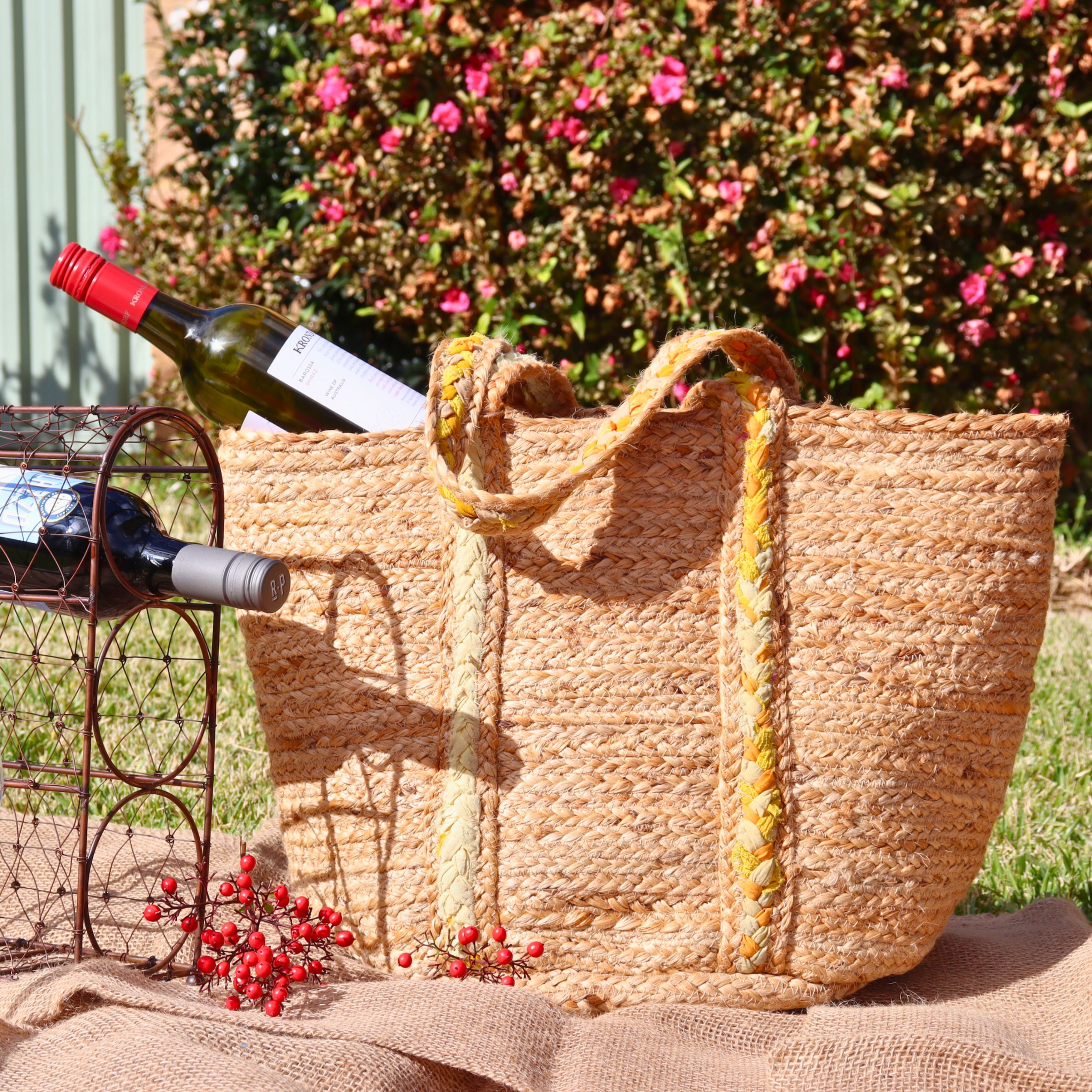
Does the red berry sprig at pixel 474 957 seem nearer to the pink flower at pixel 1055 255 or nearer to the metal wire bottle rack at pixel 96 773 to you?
the metal wire bottle rack at pixel 96 773

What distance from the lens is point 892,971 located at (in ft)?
3.89

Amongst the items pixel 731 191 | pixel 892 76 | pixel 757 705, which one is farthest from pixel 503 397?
pixel 892 76

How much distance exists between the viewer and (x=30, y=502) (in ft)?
3.75

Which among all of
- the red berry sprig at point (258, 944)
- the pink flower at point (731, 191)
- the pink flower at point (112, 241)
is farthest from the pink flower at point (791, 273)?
the pink flower at point (112, 241)

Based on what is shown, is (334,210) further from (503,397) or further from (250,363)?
(503,397)

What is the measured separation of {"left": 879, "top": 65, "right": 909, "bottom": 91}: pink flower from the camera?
9.04ft

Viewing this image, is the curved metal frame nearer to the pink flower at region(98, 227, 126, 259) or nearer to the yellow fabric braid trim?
the yellow fabric braid trim

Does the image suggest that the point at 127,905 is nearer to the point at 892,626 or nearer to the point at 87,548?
the point at 87,548

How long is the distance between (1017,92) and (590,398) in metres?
1.41

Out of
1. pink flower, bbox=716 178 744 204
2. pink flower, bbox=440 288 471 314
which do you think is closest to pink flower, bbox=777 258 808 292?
pink flower, bbox=716 178 744 204

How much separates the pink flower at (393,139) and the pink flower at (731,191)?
2.81 feet

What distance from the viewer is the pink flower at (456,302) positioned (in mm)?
3023

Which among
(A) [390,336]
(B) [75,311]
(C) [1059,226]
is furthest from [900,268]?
(B) [75,311]

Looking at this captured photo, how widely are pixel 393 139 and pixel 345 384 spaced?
1.90 metres
